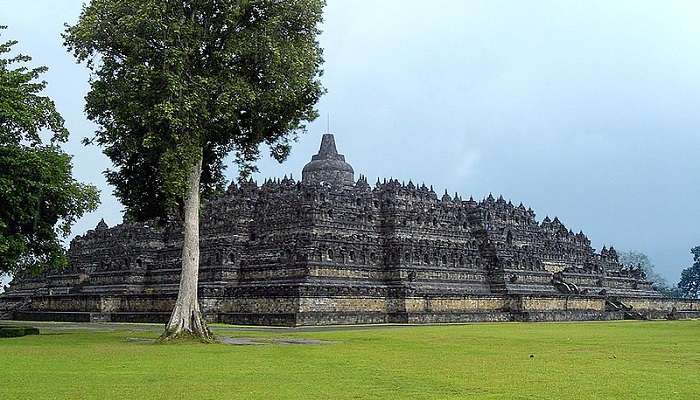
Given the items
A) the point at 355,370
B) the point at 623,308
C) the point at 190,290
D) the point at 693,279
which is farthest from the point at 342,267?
the point at 693,279

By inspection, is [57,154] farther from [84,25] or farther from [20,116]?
[84,25]

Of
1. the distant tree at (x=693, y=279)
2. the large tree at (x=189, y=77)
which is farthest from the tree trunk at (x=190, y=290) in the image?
the distant tree at (x=693, y=279)

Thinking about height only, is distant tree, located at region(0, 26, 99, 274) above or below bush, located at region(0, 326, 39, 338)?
above

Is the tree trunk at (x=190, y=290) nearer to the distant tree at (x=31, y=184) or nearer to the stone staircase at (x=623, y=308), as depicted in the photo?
the distant tree at (x=31, y=184)

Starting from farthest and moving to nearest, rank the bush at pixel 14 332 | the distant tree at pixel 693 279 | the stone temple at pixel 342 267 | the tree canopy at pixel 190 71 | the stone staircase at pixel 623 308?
the distant tree at pixel 693 279
the stone staircase at pixel 623 308
the stone temple at pixel 342 267
the bush at pixel 14 332
the tree canopy at pixel 190 71

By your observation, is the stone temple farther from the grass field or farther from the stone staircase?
the grass field

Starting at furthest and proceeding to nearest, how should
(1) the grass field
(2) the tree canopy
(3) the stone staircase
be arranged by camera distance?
(3) the stone staircase
(2) the tree canopy
(1) the grass field

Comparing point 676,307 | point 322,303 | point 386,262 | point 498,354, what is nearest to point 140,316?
point 322,303

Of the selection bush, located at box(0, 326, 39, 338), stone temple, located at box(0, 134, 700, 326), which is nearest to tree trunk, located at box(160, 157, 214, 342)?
bush, located at box(0, 326, 39, 338)

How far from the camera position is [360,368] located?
52.3 ft

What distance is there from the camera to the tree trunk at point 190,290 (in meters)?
25.0

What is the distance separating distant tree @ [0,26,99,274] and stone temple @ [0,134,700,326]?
9.54m

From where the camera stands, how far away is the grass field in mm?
Result: 12266

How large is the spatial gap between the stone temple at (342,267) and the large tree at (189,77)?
560 inches
